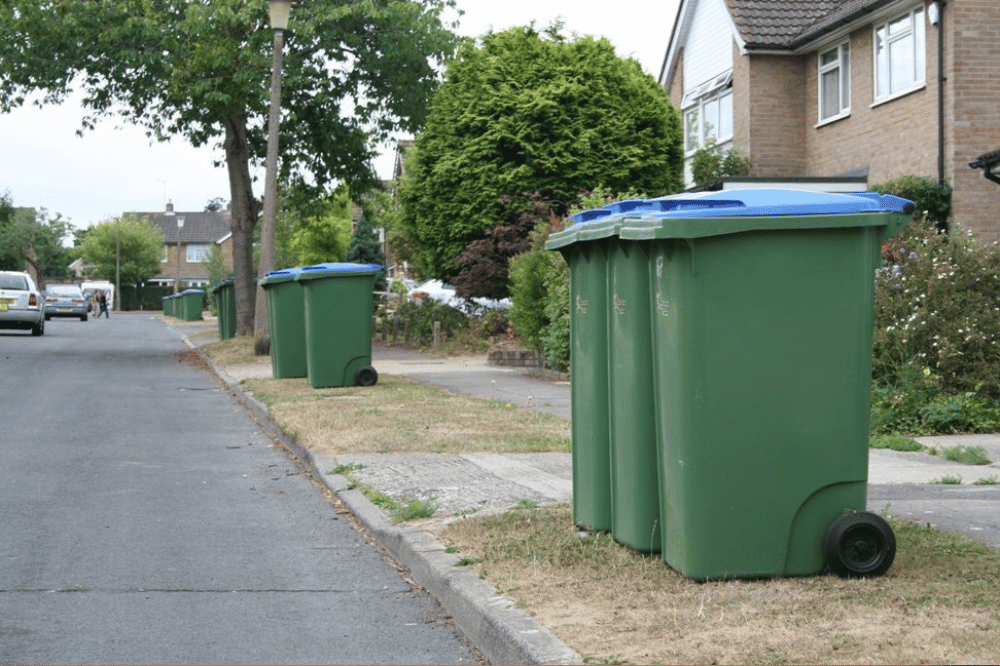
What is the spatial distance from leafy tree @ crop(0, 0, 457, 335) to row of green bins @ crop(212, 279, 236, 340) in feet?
13.1

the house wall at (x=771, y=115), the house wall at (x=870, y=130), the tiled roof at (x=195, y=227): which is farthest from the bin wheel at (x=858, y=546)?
the tiled roof at (x=195, y=227)

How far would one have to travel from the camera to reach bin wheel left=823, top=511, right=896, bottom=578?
5375 millimetres

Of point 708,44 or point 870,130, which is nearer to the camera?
point 870,130

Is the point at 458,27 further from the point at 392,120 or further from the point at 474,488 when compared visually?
the point at 474,488

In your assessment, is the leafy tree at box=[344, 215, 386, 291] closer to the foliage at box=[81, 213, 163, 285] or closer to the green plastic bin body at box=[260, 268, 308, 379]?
the foliage at box=[81, 213, 163, 285]

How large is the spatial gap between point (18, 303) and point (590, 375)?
31.5 meters

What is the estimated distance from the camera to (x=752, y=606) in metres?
4.96

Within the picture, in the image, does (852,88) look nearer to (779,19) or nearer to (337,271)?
(779,19)

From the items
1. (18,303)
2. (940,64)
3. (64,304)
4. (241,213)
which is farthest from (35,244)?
(940,64)

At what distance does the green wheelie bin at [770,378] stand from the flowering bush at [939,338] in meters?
6.50

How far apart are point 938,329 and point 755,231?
308 inches

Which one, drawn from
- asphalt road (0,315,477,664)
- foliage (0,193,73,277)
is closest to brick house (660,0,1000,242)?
asphalt road (0,315,477,664)

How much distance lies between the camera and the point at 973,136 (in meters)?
20.9

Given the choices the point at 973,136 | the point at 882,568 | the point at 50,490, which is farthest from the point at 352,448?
the point at 973,136
